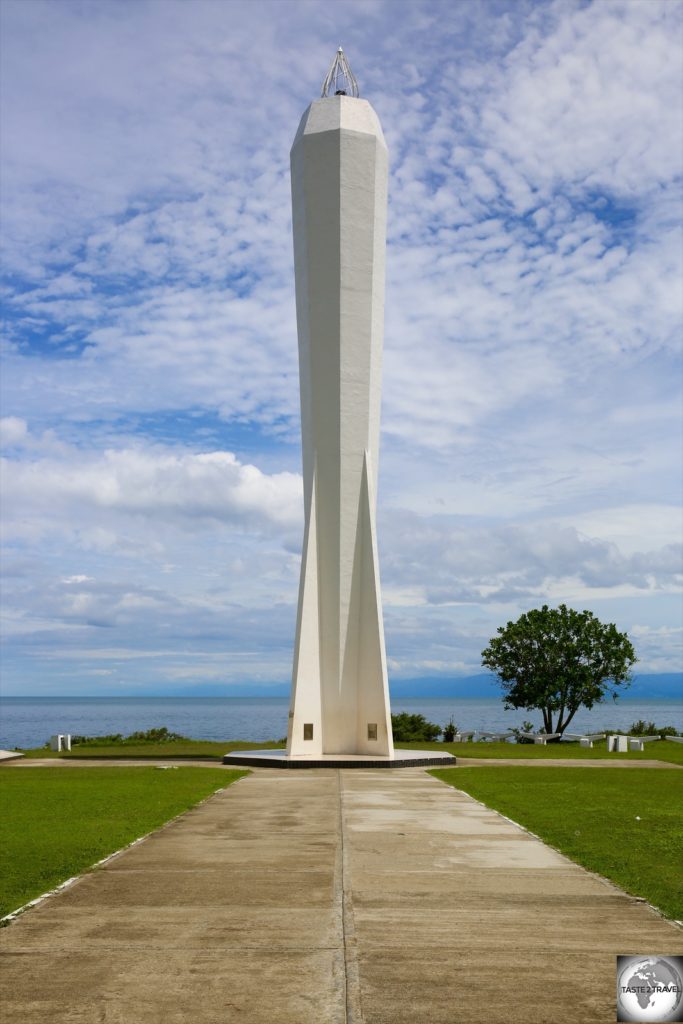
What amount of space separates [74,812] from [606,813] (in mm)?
7271

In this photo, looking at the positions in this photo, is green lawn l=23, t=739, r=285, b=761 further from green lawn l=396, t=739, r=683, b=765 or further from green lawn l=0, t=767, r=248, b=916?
green lawn l=396, t=739, r=683, b=765

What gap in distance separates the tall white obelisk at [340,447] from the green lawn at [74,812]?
4.00m

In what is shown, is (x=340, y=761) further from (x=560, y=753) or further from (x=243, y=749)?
(x=560, y=753)

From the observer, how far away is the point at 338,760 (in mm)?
22688

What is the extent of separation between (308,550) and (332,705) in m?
3.90

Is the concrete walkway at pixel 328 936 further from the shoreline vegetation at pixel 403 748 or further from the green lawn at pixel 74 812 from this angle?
the shoreline vegetation at pixel 403 748

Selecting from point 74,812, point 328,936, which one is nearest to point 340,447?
point 74,812

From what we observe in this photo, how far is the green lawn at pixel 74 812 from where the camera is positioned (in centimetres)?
893

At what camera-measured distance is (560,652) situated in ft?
144

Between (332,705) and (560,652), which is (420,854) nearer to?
(332,705)

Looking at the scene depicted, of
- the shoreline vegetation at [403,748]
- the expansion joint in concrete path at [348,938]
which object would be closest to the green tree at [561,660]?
the shoreline vegetation at [403,748]

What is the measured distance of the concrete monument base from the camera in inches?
885

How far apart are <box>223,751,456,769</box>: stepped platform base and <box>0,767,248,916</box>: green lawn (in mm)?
1562

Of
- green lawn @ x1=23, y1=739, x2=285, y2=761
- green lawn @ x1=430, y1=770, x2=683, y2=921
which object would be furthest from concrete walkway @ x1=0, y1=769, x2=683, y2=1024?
green lawn @ x1=23, y1=739, x2=285, y2=761
